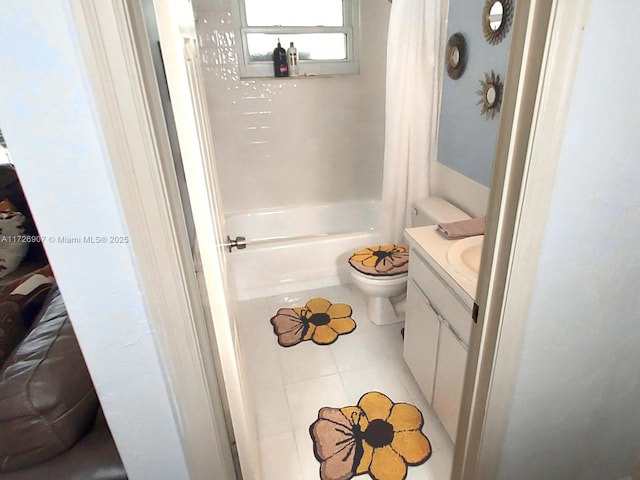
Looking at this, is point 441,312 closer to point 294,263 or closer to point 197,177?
point 197,177

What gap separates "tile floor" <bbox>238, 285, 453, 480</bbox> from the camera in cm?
166

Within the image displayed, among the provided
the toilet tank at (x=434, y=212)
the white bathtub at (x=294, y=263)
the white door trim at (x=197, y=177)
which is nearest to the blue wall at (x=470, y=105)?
the toilet tank at (x=434, y=212)

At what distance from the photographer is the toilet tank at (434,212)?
210 cm

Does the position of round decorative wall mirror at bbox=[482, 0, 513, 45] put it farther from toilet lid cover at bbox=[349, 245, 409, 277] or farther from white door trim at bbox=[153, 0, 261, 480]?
white door trim at bbox=[153, 0, 261, 480]

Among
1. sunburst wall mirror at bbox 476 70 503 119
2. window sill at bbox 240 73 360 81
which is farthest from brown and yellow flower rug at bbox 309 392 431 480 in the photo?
window sill at bbox 240 73 360 81

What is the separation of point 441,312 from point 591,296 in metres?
0.61

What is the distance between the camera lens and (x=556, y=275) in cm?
91

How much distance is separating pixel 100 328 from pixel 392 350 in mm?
1732

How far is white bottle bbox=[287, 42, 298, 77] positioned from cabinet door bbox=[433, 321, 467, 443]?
217 centimetres

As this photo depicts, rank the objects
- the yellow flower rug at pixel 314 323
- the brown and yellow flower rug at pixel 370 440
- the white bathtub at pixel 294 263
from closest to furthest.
→ the brown and yellow flower rug at pixel 370 440, the yellow flower rug at pixel 314 323, the white bathtub at pixel 294 263

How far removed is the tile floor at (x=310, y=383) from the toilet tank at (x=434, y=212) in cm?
65

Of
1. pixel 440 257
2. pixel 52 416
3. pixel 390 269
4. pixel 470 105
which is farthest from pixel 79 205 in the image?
pixel 470 105

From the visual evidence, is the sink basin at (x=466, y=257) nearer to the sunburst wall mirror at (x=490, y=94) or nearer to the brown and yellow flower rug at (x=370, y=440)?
the sunburst wall mirror at (x=490, y=94)

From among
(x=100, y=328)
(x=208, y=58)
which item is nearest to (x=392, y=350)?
Answer: (x=100, y=328)
